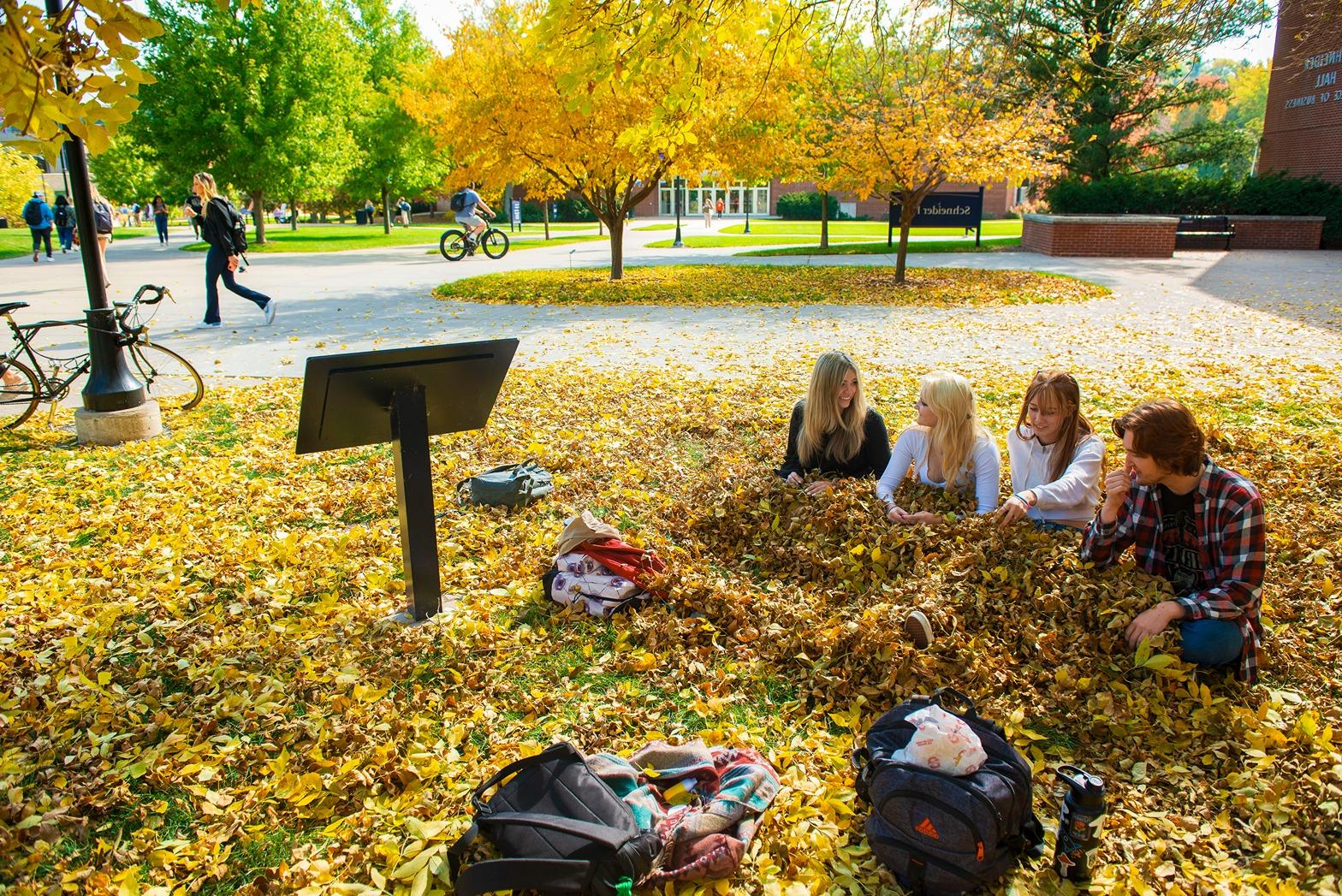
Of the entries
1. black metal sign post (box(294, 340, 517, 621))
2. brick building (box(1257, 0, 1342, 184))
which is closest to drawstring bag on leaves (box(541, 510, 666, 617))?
black metal sign post (box(294, 340, 517, 621))

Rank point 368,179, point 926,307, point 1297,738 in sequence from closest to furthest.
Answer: point 1297,738 < point 926,307 < point 368,179

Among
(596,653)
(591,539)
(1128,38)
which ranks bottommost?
(596,653)

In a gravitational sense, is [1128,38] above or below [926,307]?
above

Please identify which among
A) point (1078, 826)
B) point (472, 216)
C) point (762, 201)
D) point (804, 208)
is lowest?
point (1078, 826)

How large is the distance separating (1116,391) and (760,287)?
978 cm

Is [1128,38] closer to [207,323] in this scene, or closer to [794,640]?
[794,640]

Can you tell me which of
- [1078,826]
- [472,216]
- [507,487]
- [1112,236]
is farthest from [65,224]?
[1078,826]

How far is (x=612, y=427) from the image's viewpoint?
7309 mm

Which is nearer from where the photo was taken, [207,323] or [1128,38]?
[1128,38]

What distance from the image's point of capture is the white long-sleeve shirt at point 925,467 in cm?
463

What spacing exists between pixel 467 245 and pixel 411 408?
2174 centimetres

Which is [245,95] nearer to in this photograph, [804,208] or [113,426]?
[113,426]

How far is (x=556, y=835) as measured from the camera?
245 centimetres

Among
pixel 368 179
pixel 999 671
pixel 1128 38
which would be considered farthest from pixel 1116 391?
pixel 368 179
